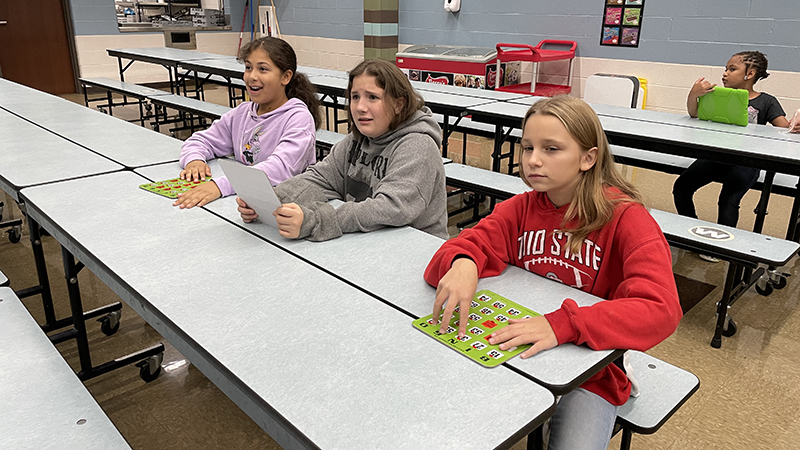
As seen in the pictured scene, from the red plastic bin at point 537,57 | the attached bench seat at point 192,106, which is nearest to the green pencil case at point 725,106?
the red plastic bin at point 537,57

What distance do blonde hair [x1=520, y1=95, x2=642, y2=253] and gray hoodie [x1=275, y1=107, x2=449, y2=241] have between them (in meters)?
0.44

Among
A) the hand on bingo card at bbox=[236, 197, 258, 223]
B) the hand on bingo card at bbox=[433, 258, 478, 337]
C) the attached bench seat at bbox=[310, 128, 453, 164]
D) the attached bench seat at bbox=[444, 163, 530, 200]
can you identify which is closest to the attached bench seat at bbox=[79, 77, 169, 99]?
the attached bench seat at bbox=[310, 128, 453, 164]

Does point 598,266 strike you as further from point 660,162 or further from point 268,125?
point 660,162

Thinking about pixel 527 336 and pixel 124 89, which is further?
pixel 124 89

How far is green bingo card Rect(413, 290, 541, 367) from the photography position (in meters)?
0.98

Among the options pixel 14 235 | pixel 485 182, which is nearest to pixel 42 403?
pixel 485 182

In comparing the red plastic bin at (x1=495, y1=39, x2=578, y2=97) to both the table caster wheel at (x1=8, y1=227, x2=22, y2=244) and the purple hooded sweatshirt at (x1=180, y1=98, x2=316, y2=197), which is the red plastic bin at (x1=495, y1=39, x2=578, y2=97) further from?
the table caster wheel at (x1=8, y1=227, x2=22, y2=244)

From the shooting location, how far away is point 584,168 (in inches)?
49.6

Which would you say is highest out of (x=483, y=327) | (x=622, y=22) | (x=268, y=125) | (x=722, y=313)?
(x=622, y=22)

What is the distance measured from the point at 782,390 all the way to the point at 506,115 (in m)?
1.92

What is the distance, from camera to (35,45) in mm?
8188

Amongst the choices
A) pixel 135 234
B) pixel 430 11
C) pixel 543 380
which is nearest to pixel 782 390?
pixel 543 380

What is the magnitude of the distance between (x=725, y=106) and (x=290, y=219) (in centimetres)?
272

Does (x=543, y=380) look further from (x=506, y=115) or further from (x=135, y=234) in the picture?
(x=506, y=115)
